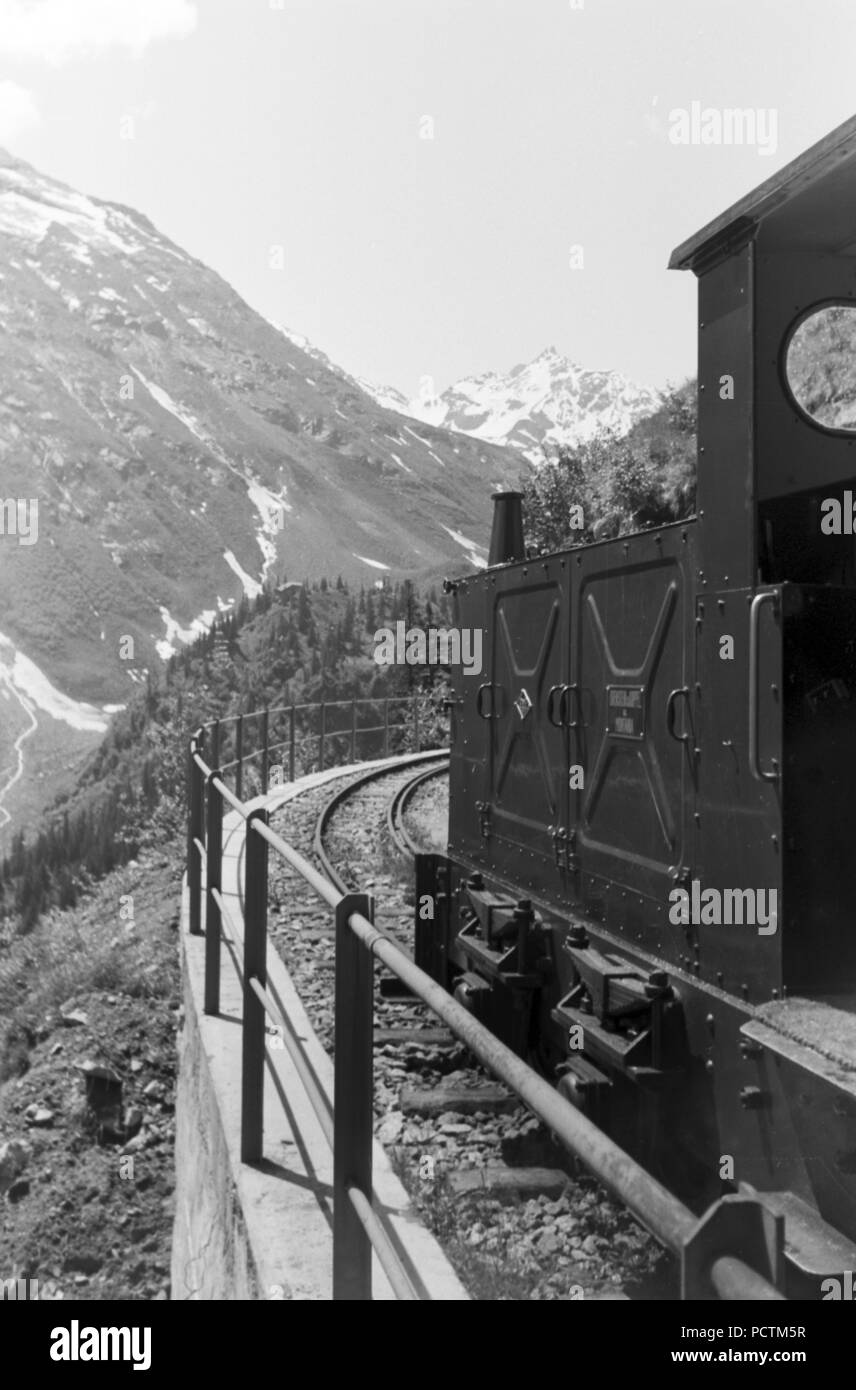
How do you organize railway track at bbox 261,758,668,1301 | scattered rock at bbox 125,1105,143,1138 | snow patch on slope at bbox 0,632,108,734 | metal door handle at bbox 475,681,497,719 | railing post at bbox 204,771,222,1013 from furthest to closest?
snow patch on slope at bbox 0,632,108,734
metal door handle at bbox 475,681,497,719
scattered rock at bbox 125,1105,143,1138
railing post at bbox 204,771,222,1013
railway track at bbox 261,758,668,1301

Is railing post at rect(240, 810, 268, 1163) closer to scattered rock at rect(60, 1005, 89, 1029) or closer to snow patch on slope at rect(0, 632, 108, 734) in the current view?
scattered rock at rect(60, 1005, 89, 1029)

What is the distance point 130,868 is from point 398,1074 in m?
8.32

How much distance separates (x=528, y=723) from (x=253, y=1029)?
2511 millimetres

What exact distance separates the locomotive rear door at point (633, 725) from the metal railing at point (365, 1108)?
143cm

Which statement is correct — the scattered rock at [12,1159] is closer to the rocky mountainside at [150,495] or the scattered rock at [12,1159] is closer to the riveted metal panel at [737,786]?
the riveted metal panel at [737,786]

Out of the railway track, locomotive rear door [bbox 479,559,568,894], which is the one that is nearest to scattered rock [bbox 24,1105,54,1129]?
the railway track

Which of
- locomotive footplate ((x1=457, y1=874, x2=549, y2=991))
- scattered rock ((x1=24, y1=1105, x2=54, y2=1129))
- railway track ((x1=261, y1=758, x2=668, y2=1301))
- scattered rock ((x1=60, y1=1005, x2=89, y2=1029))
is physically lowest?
scattered rock ((x1=24, y1=1105, x2=54, y2=1129))

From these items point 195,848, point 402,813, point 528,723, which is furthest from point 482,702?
point 402,813

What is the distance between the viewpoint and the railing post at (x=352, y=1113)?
277cm

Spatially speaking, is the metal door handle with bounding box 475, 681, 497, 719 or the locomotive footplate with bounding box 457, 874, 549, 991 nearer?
the locomotive footplate with bounding box 457, 874, 549, 991

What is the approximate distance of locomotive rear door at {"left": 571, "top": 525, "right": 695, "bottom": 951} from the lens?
450 cm

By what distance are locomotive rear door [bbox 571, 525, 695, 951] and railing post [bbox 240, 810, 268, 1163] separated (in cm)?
145
